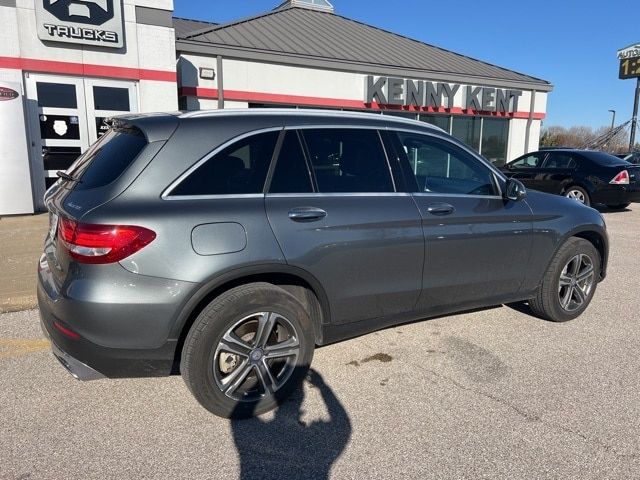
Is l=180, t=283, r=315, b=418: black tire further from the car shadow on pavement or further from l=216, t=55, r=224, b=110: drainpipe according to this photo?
l=216, t=55, r=224, b=110: drainpipe

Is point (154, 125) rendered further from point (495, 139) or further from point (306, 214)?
point (495, 139)

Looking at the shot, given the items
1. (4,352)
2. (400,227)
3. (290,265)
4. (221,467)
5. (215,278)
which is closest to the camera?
(221,467)

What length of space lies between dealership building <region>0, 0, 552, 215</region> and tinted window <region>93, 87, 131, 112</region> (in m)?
0.02

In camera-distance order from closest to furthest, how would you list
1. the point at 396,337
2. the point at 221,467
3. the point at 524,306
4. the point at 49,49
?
the point at 221,467 < the point at 396,337 < the point at 524,306 < the point at 49,49

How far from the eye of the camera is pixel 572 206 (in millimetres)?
4395

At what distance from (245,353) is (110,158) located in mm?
1383

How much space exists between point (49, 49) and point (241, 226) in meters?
9.08

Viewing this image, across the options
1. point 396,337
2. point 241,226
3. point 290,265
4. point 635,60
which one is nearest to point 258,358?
point 290,265

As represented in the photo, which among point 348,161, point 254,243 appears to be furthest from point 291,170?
point 254,243

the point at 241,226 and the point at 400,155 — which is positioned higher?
the point at 400,155

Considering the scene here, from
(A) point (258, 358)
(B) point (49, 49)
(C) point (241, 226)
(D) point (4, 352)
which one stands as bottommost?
(D) point (4, 352)

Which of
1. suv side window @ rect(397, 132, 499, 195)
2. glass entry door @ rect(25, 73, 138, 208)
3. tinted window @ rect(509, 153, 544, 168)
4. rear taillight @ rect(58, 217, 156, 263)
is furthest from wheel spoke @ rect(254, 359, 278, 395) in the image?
tinted window @ rect(509, 153, 544, 168)

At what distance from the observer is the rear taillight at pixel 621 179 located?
10.7 meters

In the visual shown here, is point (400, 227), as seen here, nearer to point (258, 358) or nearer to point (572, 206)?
point (258, 358)
